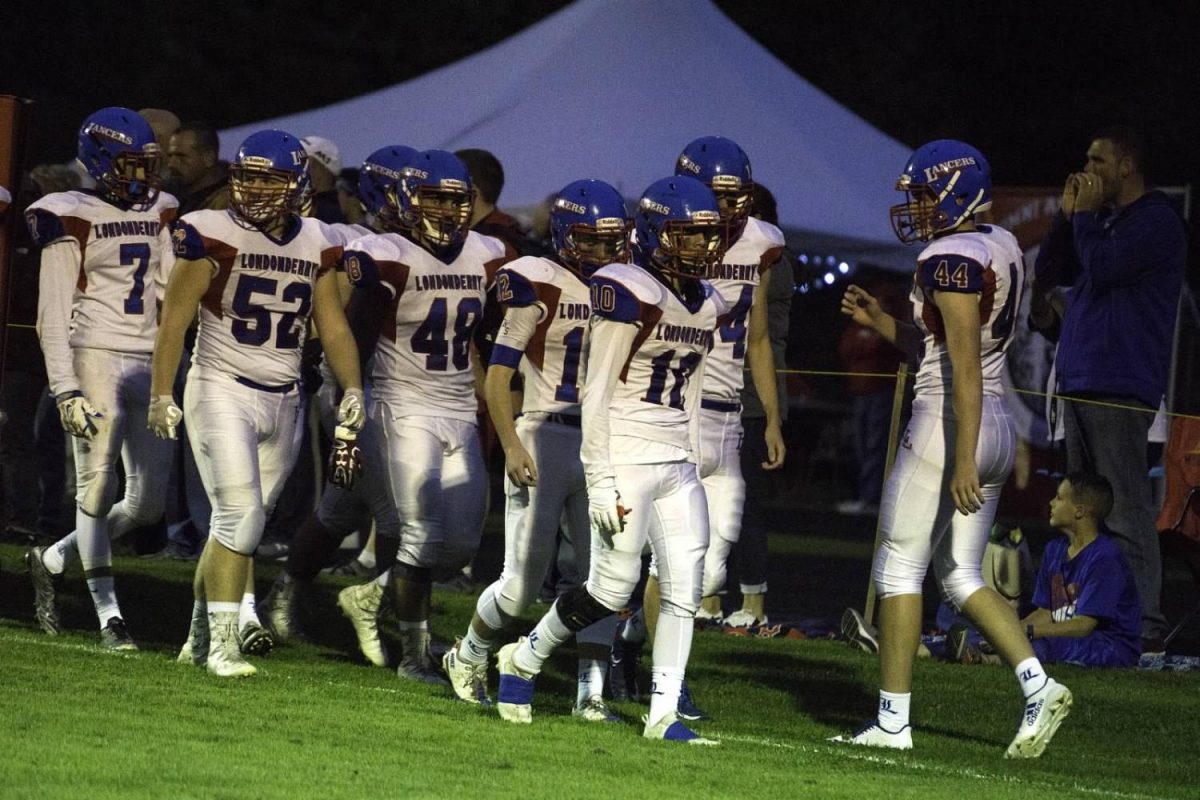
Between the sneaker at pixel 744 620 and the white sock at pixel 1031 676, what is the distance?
321cm

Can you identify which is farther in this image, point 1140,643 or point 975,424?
point 1140,643

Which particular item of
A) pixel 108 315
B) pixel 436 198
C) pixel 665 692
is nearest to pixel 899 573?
pixel 665 692

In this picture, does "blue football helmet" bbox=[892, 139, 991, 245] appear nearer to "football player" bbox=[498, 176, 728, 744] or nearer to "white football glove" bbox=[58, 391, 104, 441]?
"football player" bbox=[498, 176, 728, 744]

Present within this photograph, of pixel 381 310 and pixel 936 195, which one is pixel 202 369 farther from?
pixel 936 195

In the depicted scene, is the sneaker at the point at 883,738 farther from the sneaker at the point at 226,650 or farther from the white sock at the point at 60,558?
the white sock at the point at 60,558

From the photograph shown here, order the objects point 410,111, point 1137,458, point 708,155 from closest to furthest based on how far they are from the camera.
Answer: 1. point 708,155
2. point 1137,458
3. point 410,111

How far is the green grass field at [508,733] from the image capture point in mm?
6164

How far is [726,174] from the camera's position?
28.1 feet

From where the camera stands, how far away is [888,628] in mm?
7527

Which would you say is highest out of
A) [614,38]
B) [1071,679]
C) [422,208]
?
[614,38]

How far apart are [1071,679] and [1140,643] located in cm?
70

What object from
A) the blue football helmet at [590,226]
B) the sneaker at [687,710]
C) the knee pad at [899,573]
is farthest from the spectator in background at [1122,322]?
the sneaker at [687,710]

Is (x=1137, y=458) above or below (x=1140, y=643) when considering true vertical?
above

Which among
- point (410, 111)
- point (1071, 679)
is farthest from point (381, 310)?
point (410, 111)
